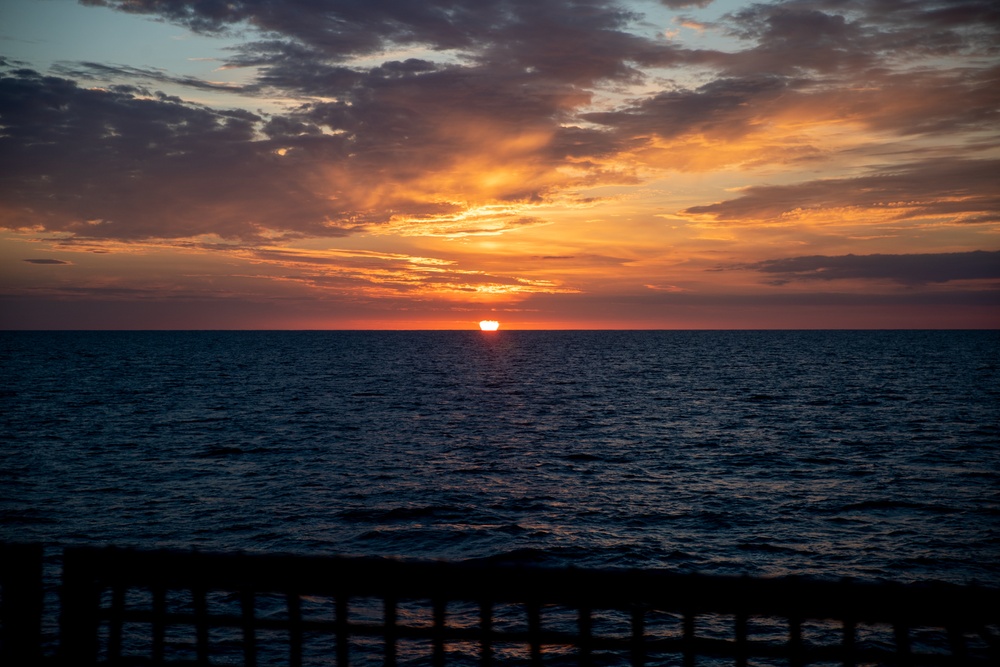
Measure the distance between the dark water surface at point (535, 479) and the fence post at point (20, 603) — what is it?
569 inches

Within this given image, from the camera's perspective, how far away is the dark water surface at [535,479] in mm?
19734

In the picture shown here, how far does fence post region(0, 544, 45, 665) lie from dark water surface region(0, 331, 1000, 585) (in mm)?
14441

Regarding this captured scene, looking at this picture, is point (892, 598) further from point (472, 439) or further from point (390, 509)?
point (472, 439)

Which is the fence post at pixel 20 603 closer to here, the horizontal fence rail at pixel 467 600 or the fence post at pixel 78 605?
the horizontal fence rail at pixel 467 600

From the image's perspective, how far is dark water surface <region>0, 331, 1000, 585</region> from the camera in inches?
777

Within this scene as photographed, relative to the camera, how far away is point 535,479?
29.2m

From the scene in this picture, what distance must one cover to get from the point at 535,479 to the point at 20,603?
2542 cm

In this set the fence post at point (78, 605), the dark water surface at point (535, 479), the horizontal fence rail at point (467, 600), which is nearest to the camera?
the horizontal fence rail at point (467, 600)

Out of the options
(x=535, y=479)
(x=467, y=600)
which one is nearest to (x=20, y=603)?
(x=467, y=600)

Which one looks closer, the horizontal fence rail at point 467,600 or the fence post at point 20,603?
the horizontal fence rail at point 467,600


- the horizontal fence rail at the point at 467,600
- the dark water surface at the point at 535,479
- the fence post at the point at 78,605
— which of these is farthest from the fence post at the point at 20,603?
the dark water surface at the point at 535,479

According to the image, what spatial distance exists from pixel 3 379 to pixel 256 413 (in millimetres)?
49940

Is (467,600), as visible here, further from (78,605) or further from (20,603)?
(20,603)

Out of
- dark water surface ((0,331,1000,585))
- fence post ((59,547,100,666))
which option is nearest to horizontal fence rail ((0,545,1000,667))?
fence post ((59,547,100,666))
